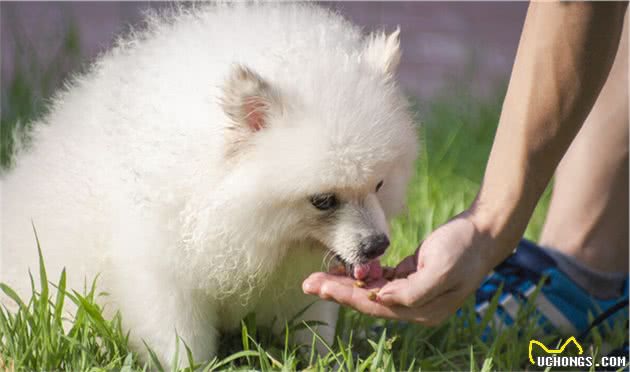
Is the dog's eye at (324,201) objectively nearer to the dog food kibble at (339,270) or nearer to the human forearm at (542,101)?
the dog food kibble at (339,270)

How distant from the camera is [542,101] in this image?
2422 millimetres

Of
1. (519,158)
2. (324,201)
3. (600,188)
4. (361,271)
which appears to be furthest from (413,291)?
(600,188)

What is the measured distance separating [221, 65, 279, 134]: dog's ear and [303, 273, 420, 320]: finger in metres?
0.43

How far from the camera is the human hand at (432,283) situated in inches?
97.8

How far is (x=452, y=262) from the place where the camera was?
2498mm

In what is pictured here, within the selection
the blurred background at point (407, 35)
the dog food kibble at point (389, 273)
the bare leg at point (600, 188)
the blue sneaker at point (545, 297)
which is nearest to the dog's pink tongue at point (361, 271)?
the dog food kibble at point (389, 273)

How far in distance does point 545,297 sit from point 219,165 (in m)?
1.47

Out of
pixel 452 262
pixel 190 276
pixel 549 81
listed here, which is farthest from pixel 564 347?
pixel 190 276

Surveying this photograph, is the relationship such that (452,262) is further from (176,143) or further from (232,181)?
(176,143)

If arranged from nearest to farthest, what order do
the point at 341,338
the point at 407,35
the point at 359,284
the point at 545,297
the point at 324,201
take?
the point at 324,201 → the point at 359,284 → the point at 341,338 → the point at 545,297 → the point at 407,35

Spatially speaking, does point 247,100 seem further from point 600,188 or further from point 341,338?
point 600,188

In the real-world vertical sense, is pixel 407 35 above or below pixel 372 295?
below

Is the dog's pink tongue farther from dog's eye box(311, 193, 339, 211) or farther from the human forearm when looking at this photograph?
the human forearm

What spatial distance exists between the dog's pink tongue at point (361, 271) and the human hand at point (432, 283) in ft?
0.09
